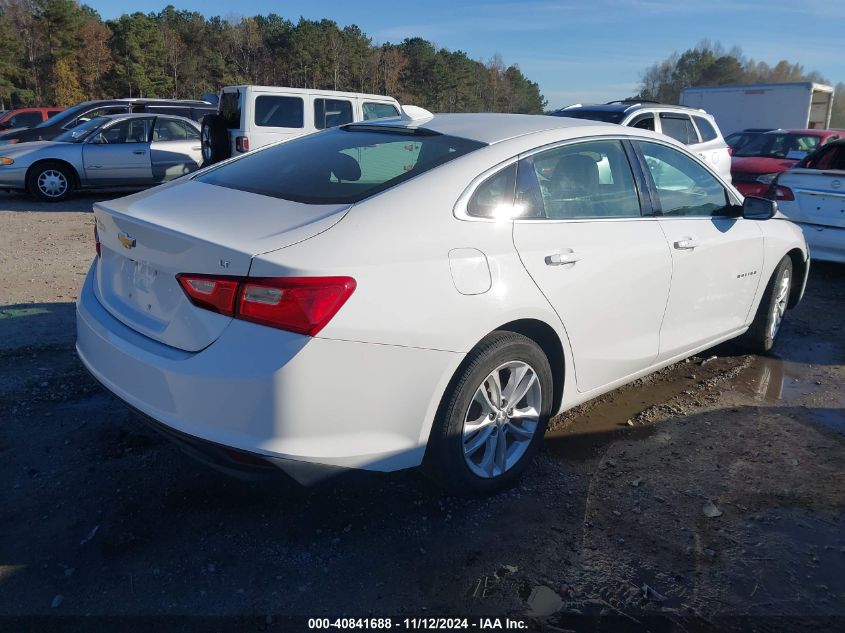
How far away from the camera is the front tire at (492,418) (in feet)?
9.16

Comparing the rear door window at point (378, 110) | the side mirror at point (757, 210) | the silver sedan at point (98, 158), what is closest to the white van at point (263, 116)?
the rear door window at point (378, 110)

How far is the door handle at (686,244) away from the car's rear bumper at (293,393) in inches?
69.4

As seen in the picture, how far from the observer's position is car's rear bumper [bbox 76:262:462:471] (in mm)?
2322

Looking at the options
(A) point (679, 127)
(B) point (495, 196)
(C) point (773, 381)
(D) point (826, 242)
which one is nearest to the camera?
(B) point (495, 196)

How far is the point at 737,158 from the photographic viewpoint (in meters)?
12.9

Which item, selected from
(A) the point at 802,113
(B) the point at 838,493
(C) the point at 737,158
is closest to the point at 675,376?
(B) the point at 838,493

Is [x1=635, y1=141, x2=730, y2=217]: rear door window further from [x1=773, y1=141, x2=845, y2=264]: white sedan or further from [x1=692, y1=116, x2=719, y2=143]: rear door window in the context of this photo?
[x1=692, y1=116, x2=719, y2=143]: rear door window

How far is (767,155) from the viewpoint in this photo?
1327 cm

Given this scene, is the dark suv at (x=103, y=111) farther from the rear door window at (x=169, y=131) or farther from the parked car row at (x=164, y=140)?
the rear door window at (x=169, y=131)

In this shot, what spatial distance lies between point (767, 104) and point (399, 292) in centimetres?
2178

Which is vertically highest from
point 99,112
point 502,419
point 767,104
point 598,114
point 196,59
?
point 196,59

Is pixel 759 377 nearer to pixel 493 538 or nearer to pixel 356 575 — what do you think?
pixel 493 538

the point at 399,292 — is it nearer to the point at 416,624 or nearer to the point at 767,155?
the point at 416,624

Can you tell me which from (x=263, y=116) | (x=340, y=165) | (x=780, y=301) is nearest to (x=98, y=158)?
(x=263, y=116)
